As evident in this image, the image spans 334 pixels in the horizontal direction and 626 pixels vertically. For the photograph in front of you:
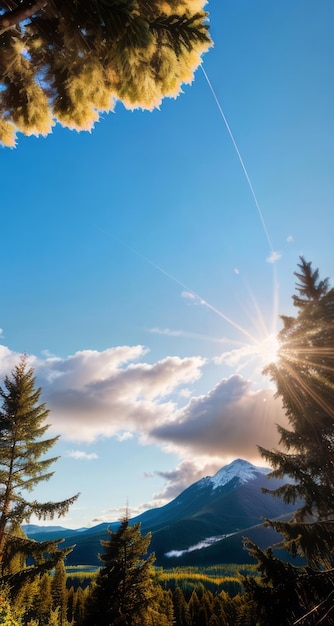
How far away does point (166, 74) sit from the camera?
5578 millimetres

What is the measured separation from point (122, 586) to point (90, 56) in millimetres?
21778

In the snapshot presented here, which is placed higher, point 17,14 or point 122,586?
point 17,14

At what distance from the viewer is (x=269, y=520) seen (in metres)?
12.2

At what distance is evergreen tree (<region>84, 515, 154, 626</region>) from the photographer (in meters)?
15.9

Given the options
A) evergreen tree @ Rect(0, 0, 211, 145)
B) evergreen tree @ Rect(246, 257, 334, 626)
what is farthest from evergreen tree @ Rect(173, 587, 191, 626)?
evergreen tree @ Rect(0, 0, 211, 145)

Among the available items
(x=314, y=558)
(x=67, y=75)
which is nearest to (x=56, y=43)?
(x=67, y=75)

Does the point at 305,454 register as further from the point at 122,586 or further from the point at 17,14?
the point at 17,14

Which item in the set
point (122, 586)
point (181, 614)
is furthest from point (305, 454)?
point (181, 614)

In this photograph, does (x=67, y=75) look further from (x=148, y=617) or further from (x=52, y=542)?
(x=148, y=617)

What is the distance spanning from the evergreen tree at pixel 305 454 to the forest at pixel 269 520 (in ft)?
0.11

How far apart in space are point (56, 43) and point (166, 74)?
2.03 meters

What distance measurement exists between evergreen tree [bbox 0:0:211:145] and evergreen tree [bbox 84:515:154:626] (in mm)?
20571

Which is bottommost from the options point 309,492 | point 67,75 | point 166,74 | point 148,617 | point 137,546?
point 148,617

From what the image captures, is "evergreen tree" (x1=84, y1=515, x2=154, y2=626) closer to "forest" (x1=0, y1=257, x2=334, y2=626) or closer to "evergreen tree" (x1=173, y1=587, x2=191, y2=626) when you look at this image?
"forest" (x1=0, y1=257, x2=334, y2=626)
